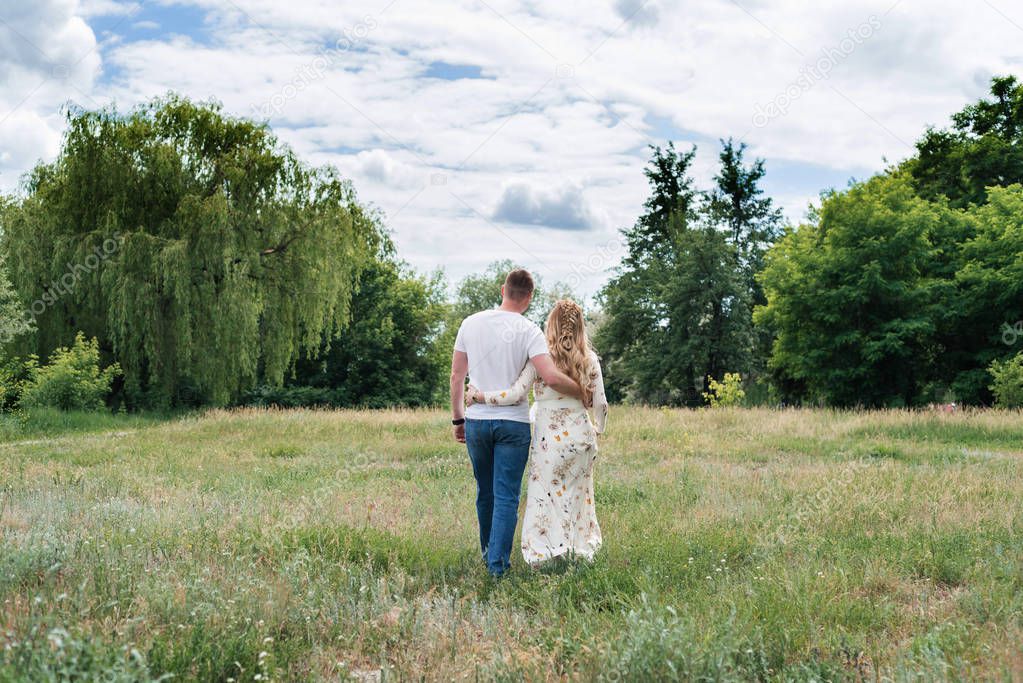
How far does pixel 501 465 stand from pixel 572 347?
1050 millimetres

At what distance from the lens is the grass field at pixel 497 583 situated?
4008mm

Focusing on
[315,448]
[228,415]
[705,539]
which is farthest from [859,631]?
[228,415]

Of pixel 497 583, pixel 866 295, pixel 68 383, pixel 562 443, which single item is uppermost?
pixel 866 295

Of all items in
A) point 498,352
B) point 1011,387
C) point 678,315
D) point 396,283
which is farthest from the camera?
point 396,283

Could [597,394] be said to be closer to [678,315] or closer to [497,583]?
[497,583]

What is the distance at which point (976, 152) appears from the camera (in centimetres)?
3678

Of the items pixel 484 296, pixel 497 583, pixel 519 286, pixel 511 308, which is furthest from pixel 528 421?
pixel 484 296

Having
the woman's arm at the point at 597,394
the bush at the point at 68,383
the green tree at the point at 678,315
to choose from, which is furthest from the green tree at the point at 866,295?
the woman's arm at the point at 597,394

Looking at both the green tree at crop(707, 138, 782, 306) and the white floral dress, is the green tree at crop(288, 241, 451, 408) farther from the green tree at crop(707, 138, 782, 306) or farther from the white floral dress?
the white floral dress

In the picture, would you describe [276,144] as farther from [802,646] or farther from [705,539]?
[802,646]

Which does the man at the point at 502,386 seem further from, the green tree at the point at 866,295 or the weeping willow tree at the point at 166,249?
the green tree at the point at 866,295

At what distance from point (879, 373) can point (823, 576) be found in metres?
31.3

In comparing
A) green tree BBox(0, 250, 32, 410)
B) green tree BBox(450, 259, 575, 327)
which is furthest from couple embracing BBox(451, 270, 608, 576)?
green tree BBox(450, 259, 575, 327)

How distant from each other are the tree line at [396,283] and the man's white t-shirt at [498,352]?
1727 centimetres
